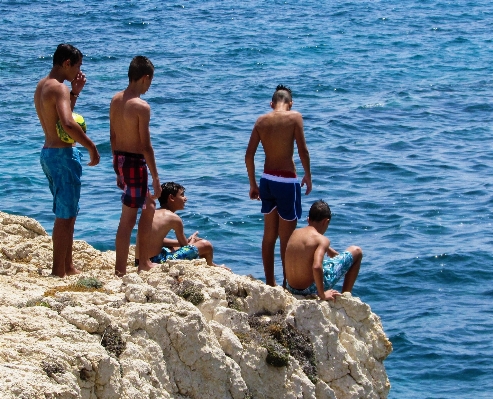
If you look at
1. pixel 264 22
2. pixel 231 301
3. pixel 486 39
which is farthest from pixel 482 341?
pixel 264 22

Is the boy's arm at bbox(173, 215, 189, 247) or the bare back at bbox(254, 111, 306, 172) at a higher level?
the bare back at bbox(254, 111, 306, 172)

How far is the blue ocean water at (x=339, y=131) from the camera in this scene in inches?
496

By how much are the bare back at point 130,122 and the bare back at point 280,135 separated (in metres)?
1.10

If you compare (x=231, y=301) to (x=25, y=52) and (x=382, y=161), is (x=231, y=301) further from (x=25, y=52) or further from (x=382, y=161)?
(x=25, y=52)

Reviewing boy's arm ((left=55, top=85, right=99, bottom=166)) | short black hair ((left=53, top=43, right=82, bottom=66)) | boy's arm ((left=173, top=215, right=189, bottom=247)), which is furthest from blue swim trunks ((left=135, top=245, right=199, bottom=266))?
short black hair ((left=53, top=43, right=82, bottom=66))

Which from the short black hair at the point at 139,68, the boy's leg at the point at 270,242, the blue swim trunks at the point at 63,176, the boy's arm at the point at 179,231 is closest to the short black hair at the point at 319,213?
the boy's leg at the point at 270,242

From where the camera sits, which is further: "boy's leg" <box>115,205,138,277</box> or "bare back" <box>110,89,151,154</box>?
"boy's leg" <box>115,205,138,277</box>

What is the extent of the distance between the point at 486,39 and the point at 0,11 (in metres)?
18.6

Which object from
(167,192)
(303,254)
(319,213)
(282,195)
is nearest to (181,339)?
(303,254)

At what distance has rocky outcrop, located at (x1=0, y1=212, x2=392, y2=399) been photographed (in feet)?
19.1

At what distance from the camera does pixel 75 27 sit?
107 feet

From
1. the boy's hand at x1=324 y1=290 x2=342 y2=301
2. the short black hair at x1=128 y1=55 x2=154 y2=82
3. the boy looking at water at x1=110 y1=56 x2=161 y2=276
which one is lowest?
the boy's hand at x1=324 y1=290 x2=342 y2=301

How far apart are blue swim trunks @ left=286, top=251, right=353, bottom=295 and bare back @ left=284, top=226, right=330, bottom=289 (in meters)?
0.05

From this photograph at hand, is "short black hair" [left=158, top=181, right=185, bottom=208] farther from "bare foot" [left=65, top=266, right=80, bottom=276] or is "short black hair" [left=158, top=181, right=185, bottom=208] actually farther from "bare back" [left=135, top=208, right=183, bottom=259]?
"bare foot" [left=65, top=266, right=80, bottom=276]
